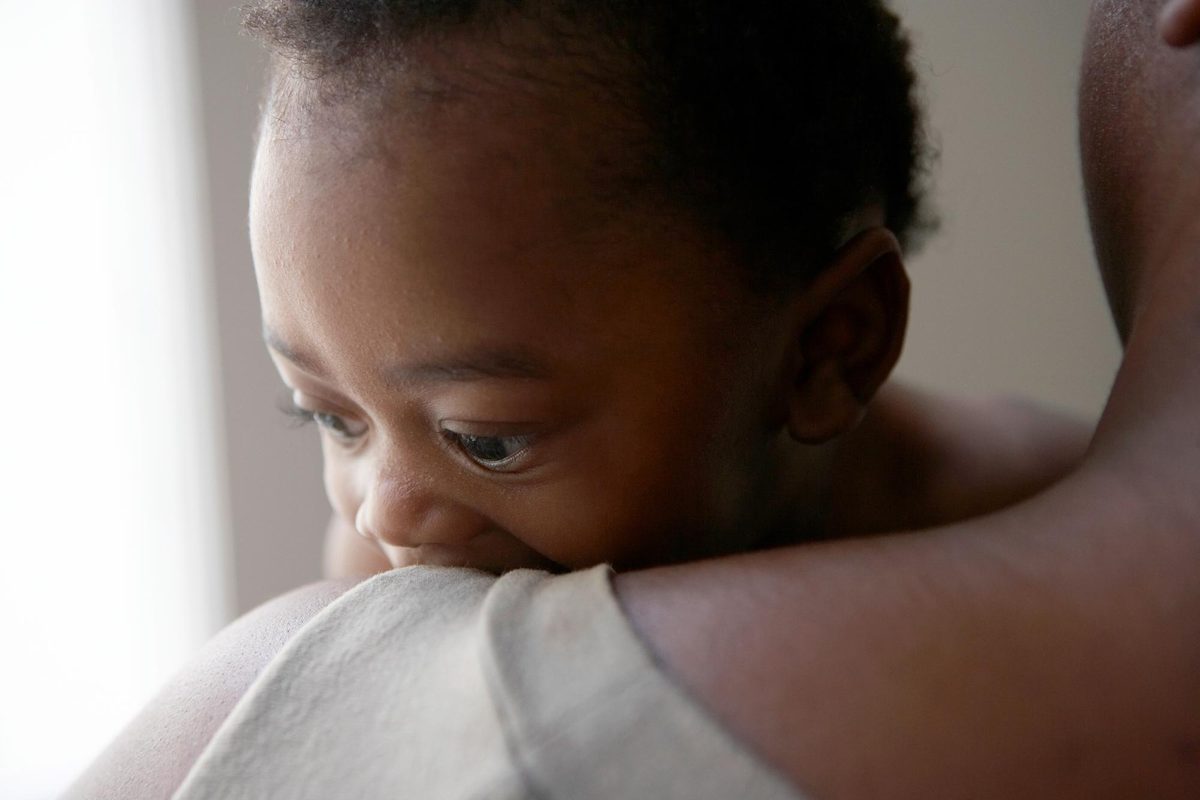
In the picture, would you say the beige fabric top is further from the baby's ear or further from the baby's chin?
the baby's ear

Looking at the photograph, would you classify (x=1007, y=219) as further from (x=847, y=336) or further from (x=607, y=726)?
(x=607, y=726)

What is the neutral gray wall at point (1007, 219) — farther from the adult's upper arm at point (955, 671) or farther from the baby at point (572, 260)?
the adult's upper arm at point (955, 671)

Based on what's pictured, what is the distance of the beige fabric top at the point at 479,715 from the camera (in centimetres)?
38

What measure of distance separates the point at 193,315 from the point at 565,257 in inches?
28.4

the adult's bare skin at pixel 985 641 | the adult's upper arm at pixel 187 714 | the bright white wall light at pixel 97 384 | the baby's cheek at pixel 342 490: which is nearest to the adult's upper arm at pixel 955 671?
the adult's bare skin at pixel 985 641

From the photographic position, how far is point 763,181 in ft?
2.37

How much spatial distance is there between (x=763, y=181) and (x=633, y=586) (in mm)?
366

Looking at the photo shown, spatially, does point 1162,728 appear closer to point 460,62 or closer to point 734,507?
point 734,507

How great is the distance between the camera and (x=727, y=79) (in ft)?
2.28

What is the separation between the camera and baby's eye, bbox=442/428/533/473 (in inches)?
27.3

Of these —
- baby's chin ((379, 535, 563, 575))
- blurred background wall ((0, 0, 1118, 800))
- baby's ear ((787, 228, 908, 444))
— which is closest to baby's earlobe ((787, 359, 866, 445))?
baby's ear ((787, 228, 908, 444))

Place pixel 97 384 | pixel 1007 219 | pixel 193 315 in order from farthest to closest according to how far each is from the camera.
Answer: pixel 1007 219 → pixel 193 315 → pixel 97 384

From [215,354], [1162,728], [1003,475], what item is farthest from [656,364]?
[215,354]

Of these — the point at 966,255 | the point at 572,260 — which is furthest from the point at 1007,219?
the point at 572,260
